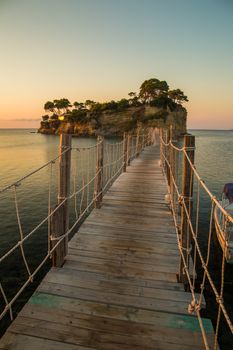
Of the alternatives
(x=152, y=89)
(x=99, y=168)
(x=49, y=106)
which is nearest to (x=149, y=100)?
(x=152, y=89)

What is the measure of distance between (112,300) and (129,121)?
81335 mm

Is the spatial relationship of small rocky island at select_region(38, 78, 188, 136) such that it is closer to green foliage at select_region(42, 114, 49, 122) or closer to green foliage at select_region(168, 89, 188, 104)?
green foliage at select_region(168, 89, 188, 104)

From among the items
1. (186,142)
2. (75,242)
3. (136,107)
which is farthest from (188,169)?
(136,107)

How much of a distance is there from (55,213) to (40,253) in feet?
19.9

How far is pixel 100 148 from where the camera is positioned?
6.96 m

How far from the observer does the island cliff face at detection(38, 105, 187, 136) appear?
77.8 metres

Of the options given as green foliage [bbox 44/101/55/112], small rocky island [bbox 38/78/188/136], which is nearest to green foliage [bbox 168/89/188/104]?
small rocky island [bbox 38/78/188/136]

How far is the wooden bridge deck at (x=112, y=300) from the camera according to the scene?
9.29 ft

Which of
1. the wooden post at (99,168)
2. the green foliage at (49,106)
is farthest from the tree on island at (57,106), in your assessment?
the wooden post at (99,168)

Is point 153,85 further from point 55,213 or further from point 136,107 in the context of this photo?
point 55,213

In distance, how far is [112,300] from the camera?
11.5 feet

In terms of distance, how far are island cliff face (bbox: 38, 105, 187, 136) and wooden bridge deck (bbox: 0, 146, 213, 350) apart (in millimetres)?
71378

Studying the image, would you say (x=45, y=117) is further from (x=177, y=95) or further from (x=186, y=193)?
(x=186, y=193)

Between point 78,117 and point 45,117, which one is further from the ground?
point 45,117
